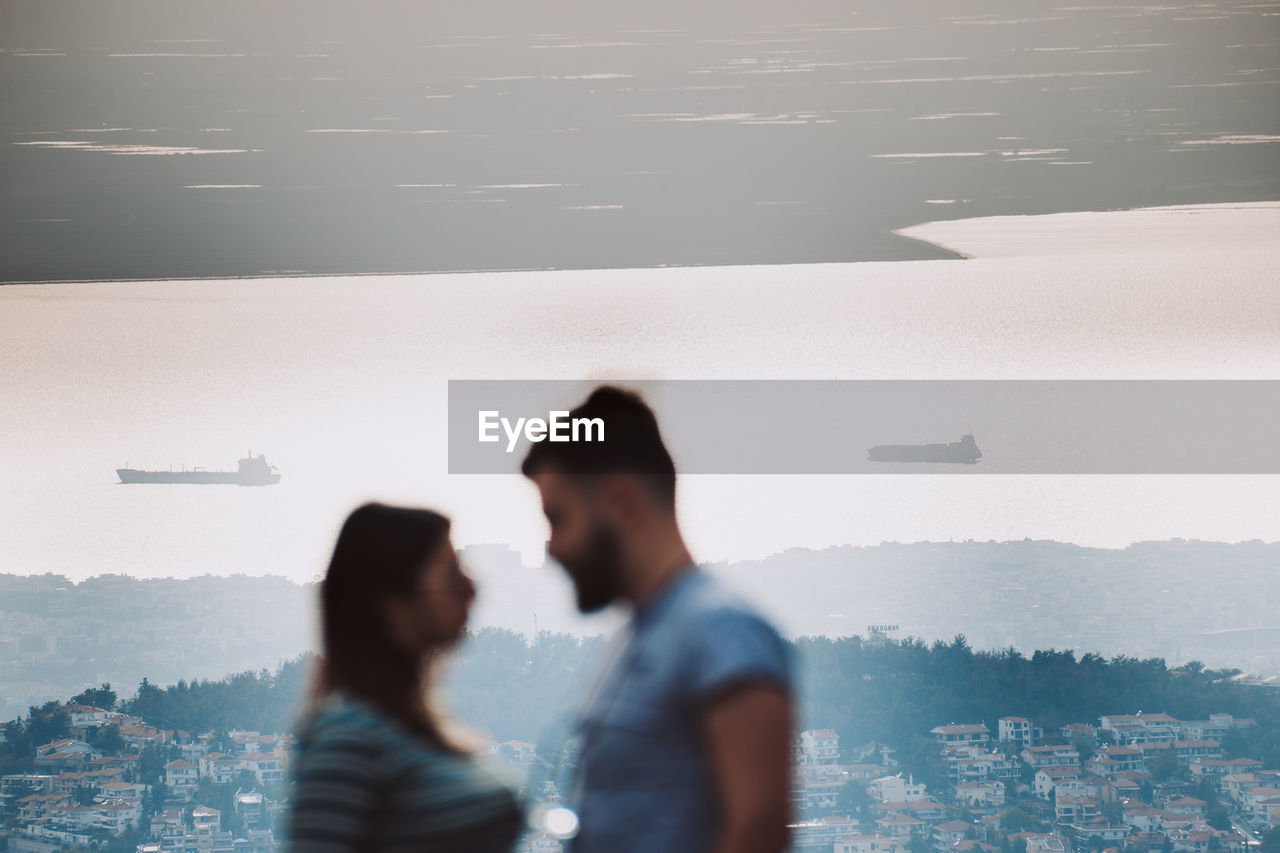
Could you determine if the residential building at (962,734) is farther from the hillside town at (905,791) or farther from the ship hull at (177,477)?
the ship hull at (177,477)

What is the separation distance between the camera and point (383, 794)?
2.98 ft

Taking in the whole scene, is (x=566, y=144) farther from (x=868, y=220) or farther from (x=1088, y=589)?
(x=1088, y=589)

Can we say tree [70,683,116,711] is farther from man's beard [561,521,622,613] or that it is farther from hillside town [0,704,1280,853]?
man's beard [561,521,622,613]

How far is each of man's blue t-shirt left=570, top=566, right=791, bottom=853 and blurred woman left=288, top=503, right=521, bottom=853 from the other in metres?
0.09

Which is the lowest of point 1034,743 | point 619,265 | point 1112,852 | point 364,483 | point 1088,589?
point 1112,852

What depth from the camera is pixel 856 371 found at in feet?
15.6

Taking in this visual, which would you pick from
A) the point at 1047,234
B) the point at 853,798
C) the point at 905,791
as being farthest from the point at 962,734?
the point at 1047,234

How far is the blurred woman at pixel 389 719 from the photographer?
90 cm

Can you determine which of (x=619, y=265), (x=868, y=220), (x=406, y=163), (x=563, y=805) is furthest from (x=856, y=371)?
(x=563, y=805)

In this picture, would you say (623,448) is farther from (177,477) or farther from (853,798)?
(853,798)

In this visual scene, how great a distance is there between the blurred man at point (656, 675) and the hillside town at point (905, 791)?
4117 mm

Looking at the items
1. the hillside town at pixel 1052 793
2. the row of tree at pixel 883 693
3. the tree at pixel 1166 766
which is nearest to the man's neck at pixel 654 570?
the row of tree at pixel 883 693

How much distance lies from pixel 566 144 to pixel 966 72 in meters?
1.35

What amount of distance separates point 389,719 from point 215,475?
405cm
